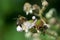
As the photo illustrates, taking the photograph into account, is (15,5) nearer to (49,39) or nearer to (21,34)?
(21,34)

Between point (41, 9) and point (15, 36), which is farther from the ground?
point (15, 36)

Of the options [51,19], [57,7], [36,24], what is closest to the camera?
[36,24]

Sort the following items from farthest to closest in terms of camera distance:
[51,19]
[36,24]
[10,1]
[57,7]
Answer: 1. [10,1]
2. [57,7]
3. [51,19]
4. [36,24]

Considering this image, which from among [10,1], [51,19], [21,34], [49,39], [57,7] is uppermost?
[10,1]

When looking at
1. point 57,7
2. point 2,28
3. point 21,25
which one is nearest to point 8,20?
point 2,28

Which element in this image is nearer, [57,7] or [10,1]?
[57,7]

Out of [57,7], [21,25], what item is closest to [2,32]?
[57,7]

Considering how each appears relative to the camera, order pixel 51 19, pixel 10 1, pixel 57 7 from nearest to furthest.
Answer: pixel 51 19, pixel 57 7, pixel 10 1

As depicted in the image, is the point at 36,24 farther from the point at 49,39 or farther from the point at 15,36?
the point at 15,36

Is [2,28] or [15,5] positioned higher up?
[15,5]
